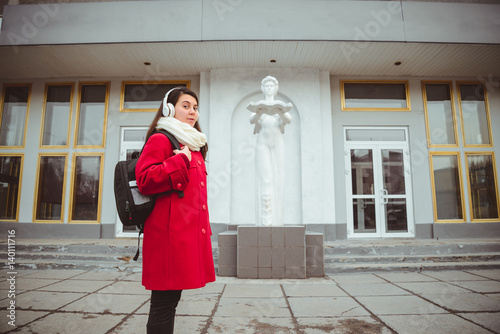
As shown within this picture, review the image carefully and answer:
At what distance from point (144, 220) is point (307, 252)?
3.65 m

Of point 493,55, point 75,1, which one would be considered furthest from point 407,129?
point 75,1

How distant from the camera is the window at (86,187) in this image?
8.01 metres

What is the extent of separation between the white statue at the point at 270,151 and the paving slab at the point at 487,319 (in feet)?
8.69

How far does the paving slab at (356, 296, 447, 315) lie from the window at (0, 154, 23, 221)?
29.4 feet

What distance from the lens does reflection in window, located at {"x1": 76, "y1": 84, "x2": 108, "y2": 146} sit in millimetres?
8375

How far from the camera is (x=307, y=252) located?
186 inches

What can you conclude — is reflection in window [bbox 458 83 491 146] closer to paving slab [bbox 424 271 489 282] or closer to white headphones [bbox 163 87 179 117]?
paving slab [bbox 424 271 489 282]

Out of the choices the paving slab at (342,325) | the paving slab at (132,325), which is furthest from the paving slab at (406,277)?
the paving slab at (132,325)

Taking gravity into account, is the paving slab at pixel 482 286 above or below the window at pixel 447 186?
below

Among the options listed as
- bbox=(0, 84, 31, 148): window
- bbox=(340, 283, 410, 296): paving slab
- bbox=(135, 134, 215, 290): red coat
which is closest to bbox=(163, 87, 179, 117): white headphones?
bbox=(135, 134, 215, 290): red coat

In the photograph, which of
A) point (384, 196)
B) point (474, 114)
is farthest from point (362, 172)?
point (474, 114)

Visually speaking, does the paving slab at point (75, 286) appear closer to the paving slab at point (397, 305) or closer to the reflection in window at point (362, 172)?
the paving slab at point (397, 305)

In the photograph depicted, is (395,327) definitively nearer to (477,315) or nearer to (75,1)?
(477,315)

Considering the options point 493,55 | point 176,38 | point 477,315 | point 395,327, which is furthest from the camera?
point 493,55
